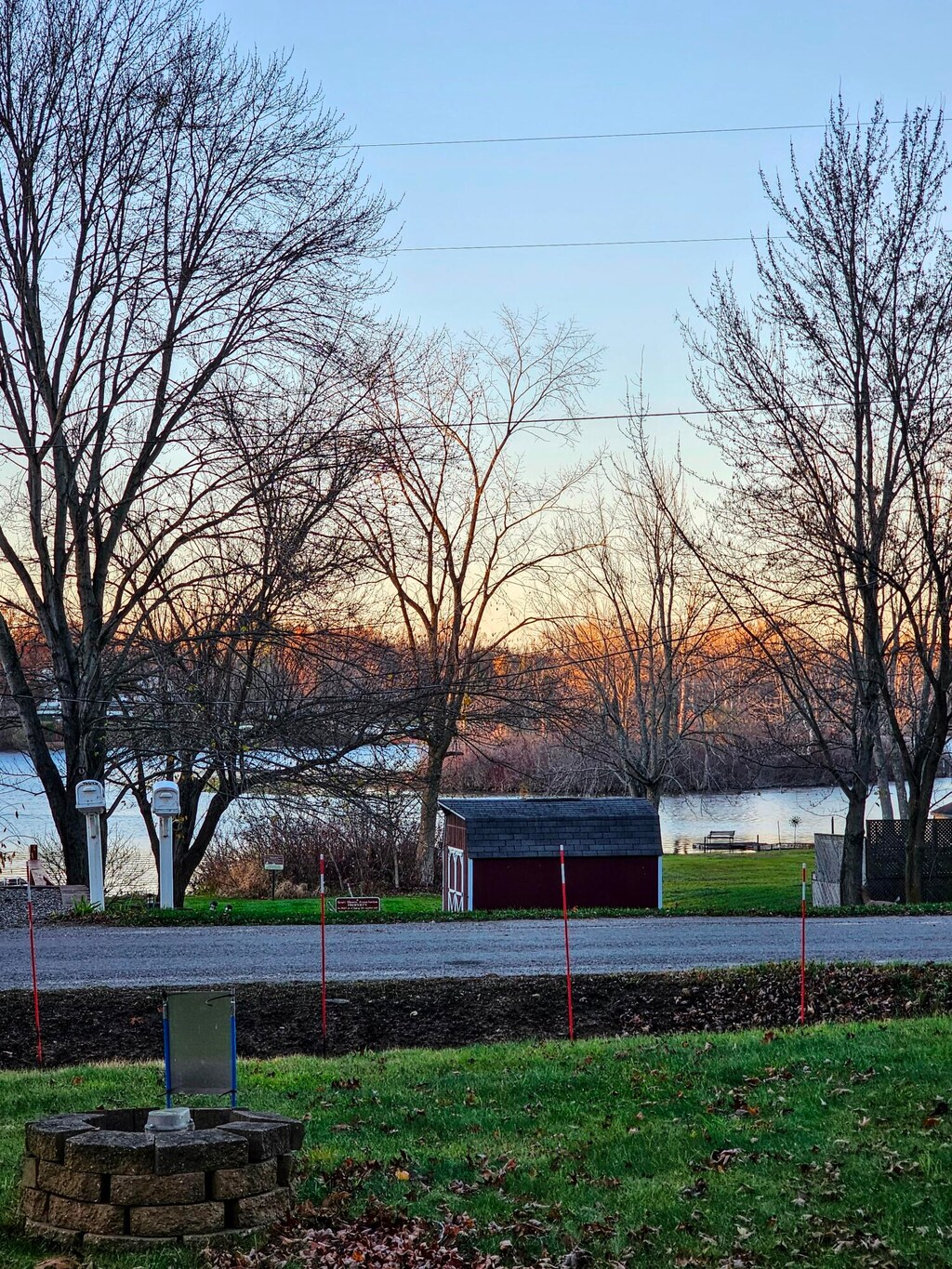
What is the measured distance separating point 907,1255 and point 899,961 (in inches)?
333

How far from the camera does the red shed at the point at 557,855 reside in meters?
24.3

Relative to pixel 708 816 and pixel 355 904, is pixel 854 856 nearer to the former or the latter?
pixel 355 904

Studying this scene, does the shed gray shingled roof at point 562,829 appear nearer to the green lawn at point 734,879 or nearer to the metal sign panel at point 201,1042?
the green lawn at point 734,879

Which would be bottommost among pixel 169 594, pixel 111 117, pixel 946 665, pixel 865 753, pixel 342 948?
pixel 342 948

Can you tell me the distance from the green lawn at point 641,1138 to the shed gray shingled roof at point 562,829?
1509 cm

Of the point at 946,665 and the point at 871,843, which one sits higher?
the point at 946,665

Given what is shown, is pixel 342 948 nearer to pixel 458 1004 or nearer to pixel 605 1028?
pixel 458 1004

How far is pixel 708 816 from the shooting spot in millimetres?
68250

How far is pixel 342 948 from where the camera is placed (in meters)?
14.5

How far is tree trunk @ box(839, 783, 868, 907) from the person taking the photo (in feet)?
76.7

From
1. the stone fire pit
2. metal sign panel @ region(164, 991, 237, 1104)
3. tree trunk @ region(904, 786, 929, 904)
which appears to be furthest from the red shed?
the stone fire pit

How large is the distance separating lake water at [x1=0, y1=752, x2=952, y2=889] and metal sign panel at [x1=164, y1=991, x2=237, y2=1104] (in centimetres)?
2909

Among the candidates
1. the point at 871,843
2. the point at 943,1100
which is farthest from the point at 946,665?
the point at 943,1100

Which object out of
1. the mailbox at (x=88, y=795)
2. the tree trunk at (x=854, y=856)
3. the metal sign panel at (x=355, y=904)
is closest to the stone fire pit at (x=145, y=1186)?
the mailbox at (x=88, y=795)
